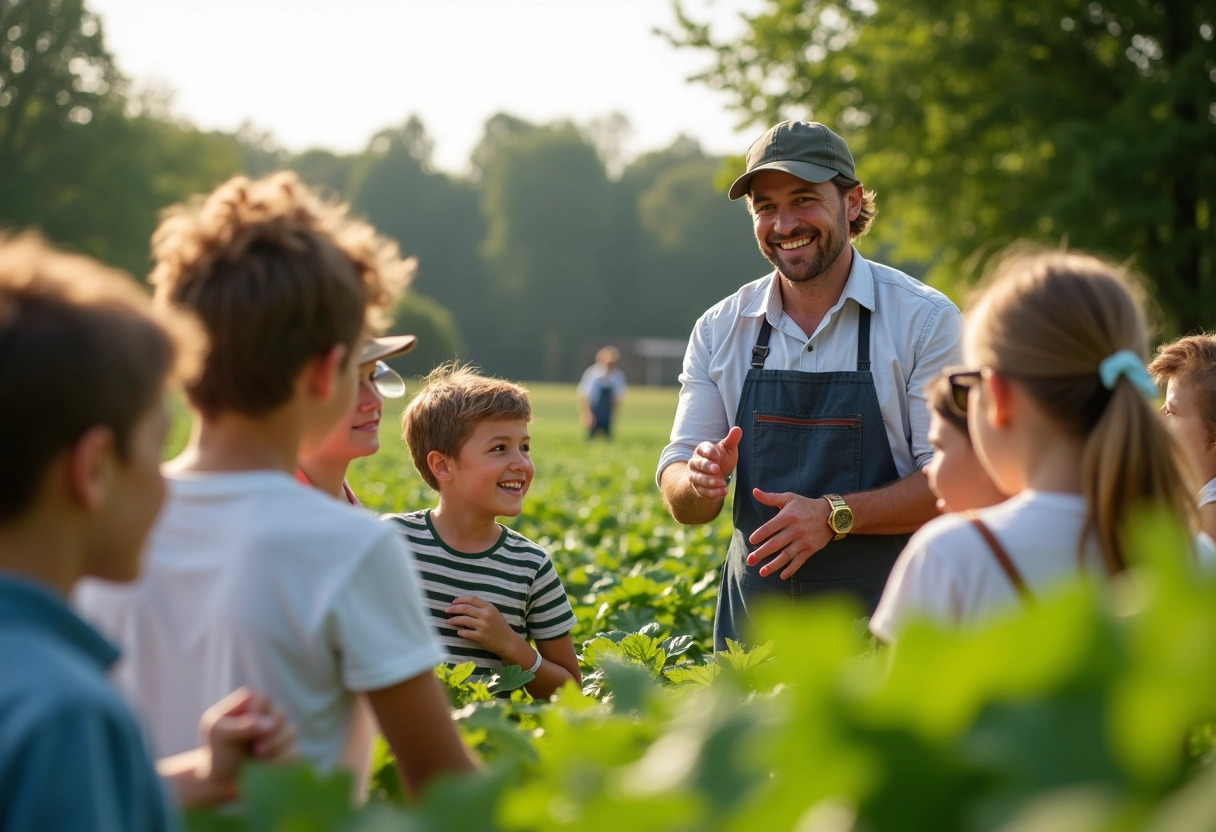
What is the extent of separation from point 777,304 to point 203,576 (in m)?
2.94

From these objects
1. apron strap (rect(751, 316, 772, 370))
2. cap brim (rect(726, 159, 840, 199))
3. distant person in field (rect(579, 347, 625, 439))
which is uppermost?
Answer: cap brim (rect(726, 159, 840, 199))

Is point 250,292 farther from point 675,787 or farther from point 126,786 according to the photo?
point 675,787

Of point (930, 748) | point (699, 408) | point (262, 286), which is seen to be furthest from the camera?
point (699, 408)

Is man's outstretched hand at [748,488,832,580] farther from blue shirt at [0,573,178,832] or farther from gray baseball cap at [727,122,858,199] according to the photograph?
blue shirt at [0,573,178,832]

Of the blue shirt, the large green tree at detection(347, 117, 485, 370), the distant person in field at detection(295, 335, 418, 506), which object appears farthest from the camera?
the large green tree at detection(347, 117, 485, 370)

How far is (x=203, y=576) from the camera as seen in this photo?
189 cm

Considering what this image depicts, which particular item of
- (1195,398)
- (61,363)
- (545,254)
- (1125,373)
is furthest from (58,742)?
(545,254)

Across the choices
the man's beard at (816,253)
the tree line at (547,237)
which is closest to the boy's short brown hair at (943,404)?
the man's beard at (816,253)

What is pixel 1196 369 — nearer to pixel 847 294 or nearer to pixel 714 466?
pixel 847 294

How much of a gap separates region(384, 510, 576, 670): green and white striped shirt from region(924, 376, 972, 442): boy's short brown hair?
71.9 inches

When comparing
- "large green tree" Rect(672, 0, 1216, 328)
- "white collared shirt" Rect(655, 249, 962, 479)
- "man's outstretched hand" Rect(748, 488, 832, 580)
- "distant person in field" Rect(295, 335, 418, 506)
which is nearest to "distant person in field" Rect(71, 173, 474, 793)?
"distant person in field" Rect(295, 335, 418, 506)

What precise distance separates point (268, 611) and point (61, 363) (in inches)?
20.2

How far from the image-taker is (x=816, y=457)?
4.31 m

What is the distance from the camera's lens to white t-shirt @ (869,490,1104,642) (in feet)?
6.59
